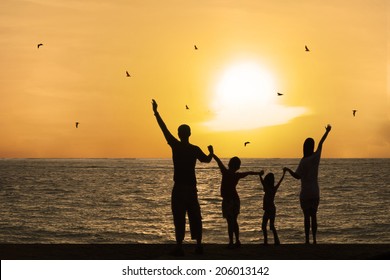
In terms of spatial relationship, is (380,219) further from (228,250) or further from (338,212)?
(228,250)

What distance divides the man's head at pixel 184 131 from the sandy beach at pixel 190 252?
1.91 m

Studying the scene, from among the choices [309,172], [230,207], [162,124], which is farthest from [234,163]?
[162,124]

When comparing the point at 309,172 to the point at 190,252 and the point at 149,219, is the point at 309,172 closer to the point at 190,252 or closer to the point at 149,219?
the point at 190,252

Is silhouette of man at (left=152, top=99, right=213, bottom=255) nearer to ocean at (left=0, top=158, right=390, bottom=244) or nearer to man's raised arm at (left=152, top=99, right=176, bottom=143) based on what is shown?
man's raised arm at (left=152, top=99, right=176, bottom=143)

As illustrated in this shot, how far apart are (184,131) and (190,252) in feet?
7.09

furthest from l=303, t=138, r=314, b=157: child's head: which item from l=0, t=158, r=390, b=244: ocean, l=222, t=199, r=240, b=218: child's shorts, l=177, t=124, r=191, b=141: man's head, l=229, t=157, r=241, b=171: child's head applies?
l=0, t=158, r=390, b=244: ocean

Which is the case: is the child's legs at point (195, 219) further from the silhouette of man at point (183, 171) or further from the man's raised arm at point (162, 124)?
the man's raised arm at point (162, 124)

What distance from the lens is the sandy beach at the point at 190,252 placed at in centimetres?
1124

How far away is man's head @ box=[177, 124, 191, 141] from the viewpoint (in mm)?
11086

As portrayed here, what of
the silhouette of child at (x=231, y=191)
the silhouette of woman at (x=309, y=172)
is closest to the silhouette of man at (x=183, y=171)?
the silhouette of child at (x=231, y=191)

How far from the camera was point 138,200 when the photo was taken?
74.4 m

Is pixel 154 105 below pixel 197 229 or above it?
above

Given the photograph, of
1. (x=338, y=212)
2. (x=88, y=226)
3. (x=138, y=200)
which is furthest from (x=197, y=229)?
(x=138, y=200)
